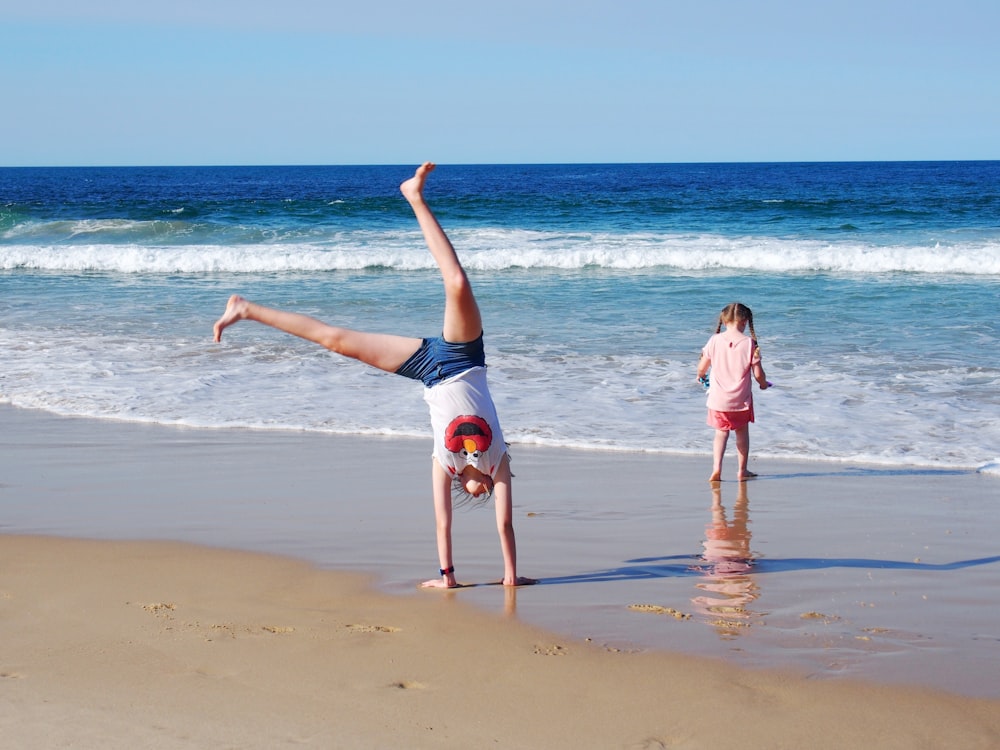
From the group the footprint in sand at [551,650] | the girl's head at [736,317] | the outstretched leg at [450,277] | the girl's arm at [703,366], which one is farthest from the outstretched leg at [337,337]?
the girl's head at [736,317]

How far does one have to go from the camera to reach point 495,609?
4.27 meters

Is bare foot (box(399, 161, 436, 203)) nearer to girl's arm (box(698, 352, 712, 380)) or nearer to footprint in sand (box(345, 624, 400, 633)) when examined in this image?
footprint in sand (box(345, 624, 400, 633))

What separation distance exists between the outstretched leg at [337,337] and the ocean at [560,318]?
359cm

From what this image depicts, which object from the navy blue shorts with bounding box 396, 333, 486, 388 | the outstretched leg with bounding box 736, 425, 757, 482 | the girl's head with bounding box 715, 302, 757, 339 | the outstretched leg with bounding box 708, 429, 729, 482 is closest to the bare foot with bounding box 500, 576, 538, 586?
the navy blue shorts with bounding box 396, 333, 486, 388

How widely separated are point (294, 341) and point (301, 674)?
29.4 ft

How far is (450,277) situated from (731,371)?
3583mm

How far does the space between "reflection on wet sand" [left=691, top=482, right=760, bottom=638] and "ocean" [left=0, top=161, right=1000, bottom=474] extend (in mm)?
1745

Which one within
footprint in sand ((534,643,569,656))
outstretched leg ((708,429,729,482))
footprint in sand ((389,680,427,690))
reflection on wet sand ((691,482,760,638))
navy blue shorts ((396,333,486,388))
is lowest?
reflection on wet sand ((691,482,760,638))

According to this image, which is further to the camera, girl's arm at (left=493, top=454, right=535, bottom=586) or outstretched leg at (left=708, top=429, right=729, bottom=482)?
outstretched leg at (left=708, top=429, right=729, bottom=482)

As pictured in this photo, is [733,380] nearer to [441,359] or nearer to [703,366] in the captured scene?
[703,366]

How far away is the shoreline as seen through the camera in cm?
398

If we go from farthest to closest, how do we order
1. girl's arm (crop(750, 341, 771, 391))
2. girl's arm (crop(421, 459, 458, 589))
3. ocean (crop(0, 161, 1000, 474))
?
1. ocean (crop(0, 161, 1000, 474))
2. girl's arm (crop(750, 341, 771, 391))
3. girl's arm (crop(421, 459, 458, 589))

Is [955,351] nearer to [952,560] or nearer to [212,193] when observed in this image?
[952,560]

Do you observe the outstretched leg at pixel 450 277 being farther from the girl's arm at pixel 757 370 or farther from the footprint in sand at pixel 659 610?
the girl's arm at pixel 757 370
